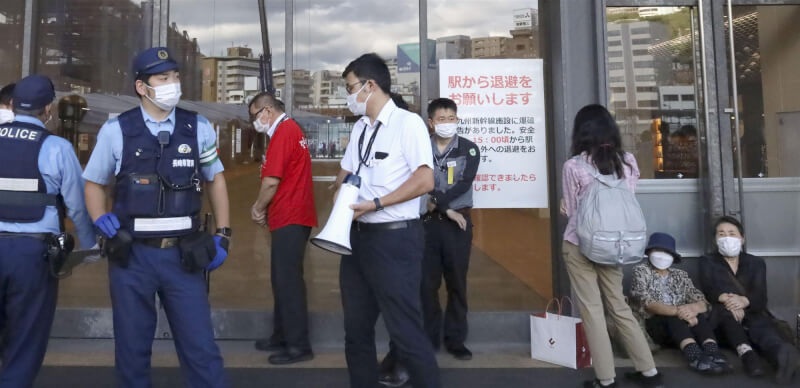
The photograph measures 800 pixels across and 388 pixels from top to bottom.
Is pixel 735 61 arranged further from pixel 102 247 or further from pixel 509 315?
pixel 102 247

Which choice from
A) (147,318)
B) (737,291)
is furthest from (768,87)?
(147,318)

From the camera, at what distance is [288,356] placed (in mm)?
4211

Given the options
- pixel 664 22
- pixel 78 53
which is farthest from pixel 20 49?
pixel 664 22

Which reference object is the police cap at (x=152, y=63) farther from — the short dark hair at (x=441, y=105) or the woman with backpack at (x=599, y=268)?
the woman with backpack at (x=599, y=268)

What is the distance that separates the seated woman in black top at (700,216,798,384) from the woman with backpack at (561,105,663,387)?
0.92 metres

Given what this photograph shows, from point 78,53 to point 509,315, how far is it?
14.6ft

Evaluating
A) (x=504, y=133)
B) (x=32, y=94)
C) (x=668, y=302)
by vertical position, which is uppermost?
(x=504, y=133)

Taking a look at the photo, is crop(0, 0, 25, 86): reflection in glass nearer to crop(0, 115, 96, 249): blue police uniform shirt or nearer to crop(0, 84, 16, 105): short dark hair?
crop(0, 84, 16, 105): short dark hair

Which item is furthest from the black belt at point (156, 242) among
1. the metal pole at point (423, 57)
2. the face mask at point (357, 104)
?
the metal pole at point (423, 57)

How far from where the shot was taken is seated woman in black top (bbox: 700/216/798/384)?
4071 mm

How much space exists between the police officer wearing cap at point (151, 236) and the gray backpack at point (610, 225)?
2047 mm

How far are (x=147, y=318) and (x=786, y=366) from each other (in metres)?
3.79

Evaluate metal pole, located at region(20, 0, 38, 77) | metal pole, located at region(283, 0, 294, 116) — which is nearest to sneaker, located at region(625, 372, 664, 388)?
metal pole, located at region(283, 0, 294, 116)

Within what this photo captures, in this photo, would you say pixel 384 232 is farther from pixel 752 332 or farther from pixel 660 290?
pixel 752 332
